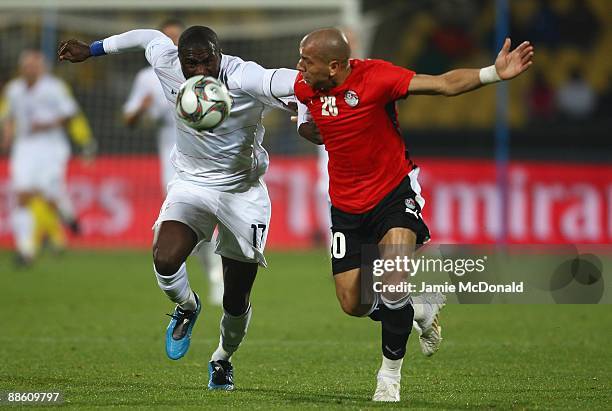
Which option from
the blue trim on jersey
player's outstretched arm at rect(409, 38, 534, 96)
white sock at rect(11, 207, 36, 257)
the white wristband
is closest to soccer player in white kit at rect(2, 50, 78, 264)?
white sock at rect(11, 207, 36, 257)

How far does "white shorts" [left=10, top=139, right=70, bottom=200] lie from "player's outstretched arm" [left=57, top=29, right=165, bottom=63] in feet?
30.9

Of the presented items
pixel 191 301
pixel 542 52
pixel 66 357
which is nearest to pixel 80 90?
pixel 542 52

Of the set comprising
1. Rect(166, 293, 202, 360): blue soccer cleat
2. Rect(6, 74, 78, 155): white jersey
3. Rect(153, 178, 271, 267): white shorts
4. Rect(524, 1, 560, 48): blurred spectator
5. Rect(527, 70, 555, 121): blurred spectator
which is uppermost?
Rect(524, 1, 560, 48): blurred spectator

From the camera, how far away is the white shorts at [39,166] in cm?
1642

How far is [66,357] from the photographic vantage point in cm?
824

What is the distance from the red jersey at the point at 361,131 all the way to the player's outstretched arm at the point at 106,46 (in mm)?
1327

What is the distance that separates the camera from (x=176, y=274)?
6.88 m

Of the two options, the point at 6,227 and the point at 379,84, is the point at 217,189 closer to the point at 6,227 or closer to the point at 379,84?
the point at 379,84

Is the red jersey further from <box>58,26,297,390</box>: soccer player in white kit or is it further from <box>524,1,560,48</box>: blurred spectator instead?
<box>524,1,560,48</box>: blurred spectator

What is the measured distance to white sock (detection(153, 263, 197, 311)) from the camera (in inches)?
271

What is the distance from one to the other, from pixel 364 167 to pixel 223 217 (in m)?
1.13

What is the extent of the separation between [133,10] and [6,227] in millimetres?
4045

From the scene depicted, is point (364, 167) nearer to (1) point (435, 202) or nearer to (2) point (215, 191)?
(2) point (215, 191)

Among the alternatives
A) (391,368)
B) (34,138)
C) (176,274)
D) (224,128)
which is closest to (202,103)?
(224,128)
